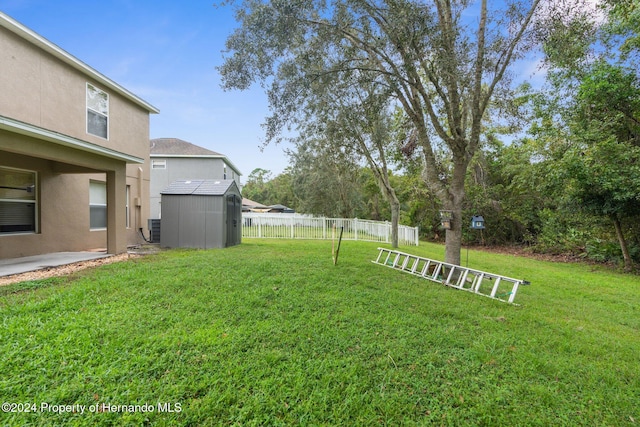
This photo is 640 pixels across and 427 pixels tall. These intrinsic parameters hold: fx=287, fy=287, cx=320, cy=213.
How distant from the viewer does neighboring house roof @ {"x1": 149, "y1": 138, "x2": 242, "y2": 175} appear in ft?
53.8

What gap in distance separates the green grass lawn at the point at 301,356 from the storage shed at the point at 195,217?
14.8ft

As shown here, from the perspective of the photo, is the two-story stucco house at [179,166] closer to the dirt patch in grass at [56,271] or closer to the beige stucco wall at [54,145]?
the beige stucco wall at [54,145]

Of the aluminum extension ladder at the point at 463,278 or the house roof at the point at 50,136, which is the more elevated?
the house roof at the point at 50,136

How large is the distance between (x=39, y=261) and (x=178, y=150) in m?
11.6

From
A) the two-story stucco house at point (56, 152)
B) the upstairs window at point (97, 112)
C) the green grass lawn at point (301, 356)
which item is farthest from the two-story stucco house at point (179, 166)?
the green grass lawn at point (301, 356)

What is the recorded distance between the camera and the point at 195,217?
9500mm

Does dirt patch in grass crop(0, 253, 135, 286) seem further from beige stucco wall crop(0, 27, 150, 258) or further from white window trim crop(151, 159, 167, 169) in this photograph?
white window trim crop(151, 159, 167, 169)

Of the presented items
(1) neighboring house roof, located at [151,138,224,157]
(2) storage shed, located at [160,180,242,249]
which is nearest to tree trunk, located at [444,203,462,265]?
(2) storage shed, located at [160,180,242,249]

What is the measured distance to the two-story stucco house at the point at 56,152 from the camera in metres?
5.95

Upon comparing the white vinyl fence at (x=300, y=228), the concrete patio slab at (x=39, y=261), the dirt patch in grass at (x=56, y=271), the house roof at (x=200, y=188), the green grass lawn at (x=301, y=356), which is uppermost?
the house roof at (x=200, y=188)

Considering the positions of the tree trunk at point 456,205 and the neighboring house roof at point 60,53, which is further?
the tree trunk at point 456,205

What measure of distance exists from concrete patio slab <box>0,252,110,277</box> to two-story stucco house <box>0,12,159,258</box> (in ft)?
1.15

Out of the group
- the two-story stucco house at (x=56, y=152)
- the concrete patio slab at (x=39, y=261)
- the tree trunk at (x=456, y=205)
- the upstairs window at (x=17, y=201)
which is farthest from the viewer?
the upstairs window at (x=17, y=201)

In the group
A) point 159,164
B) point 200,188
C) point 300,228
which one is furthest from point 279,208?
point 200,188
